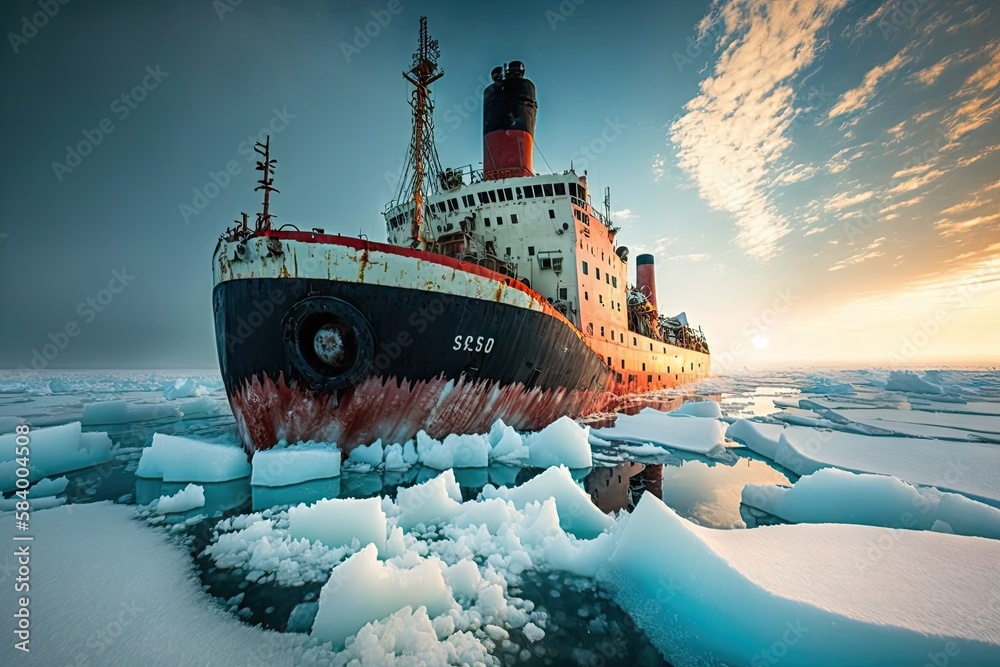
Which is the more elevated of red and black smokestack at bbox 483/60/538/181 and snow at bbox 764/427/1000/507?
red and black smokestack at bbox 483/60/538/181

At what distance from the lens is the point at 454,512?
15.2 feet

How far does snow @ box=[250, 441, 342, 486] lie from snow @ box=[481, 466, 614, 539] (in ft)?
12.2

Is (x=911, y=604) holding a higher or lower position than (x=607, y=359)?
lower

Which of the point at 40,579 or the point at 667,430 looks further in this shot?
the point at 667,430

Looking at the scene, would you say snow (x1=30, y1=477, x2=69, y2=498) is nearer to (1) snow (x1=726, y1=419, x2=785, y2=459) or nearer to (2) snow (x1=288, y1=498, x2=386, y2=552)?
(2) snow (x1=288, y1=498, x2=386, y2=552)

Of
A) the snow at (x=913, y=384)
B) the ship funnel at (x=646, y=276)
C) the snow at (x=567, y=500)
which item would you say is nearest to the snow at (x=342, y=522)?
the snow at (x=567, y=500)

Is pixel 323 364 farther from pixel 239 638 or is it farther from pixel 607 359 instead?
pixel 607 359

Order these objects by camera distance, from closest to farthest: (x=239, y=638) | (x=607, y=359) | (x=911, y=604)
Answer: (x=911, y=604) → (x=239, y=638) → (x=607, y=359)

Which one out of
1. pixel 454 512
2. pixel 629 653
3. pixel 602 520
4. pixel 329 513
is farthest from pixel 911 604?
pixel 329 513

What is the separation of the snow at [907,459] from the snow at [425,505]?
6841 mm

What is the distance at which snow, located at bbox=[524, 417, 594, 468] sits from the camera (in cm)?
754

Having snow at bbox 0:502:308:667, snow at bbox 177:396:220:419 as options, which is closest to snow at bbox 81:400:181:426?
snow at bbox 177:396:220:419

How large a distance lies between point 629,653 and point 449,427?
628 cm

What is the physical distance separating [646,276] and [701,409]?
20.6 meters
